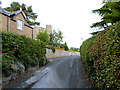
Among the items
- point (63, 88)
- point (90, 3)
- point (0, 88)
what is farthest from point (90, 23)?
point (0, 88)

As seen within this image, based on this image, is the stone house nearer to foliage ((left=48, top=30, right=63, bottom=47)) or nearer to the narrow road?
the narrow road

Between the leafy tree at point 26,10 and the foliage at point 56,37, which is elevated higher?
the leafy tree at point 26,10

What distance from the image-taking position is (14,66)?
3.80m

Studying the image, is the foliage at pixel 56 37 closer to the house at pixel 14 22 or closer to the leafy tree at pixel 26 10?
the leafy tree at pixel 26 10

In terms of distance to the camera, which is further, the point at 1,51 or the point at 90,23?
the point at 90,23

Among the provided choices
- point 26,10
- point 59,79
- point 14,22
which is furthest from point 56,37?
point 59,79

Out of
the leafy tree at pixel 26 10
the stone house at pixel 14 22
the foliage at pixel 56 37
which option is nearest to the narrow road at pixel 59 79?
the stone house at pixel 14 22

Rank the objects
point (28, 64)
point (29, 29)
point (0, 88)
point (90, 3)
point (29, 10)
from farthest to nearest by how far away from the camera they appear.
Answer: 1. point (29, 10)
2. point (29, 29)
3. point (90, 3)
4. point (28, 64)
5. point (0, 88)

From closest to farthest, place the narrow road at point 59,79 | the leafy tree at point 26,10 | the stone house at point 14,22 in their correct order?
1. the narrow road at point 59,79
2. the stone house at point 14,22
3. the leafy tree at point 26,10

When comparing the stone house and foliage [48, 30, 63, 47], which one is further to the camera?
foliage [48, 30, 63, 47]

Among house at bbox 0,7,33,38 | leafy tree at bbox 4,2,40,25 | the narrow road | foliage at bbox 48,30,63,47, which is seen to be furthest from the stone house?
foliage at bbox 48,30,63,47

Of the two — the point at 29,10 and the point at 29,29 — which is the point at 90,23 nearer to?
the point at 29,29

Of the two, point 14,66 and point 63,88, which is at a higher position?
point 14,66

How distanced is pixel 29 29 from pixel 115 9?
1438 cm
